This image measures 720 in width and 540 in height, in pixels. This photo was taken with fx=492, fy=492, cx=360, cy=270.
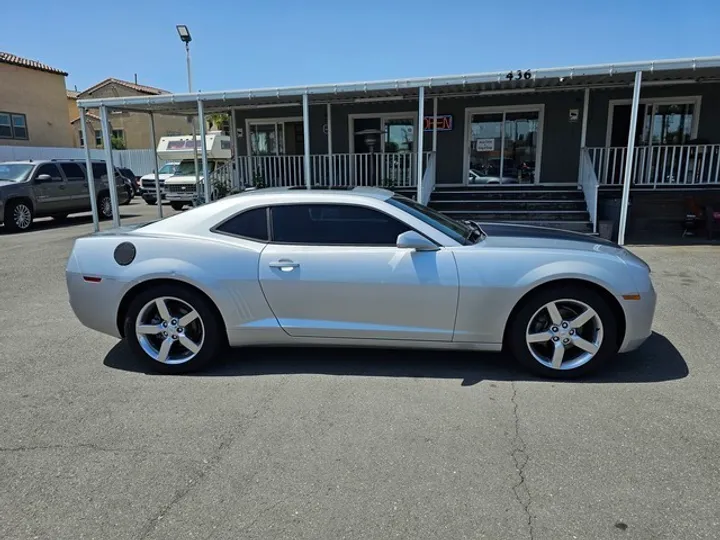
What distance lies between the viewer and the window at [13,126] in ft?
82.4

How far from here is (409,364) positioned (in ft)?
13.4

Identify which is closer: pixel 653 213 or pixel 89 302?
pixel 89 302

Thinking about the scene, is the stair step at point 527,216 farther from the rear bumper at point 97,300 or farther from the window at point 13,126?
the window at point 13,126

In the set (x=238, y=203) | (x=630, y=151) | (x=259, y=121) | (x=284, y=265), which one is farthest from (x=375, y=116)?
(x=284, y=265)

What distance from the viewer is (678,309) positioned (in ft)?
18.2

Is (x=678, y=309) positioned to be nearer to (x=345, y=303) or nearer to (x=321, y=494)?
(x=345, y=303)

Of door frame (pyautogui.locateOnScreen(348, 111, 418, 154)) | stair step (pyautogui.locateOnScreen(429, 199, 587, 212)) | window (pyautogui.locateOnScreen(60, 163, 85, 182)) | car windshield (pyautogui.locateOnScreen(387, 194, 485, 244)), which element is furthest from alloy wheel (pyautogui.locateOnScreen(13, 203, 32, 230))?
car windshield (pyautogui.locateOnScreen(387, 194, 485, 244))

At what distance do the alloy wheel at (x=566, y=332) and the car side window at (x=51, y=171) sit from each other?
14625 mm

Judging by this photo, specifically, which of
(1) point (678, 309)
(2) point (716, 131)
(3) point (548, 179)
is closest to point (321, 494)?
(1) point (678, 309)

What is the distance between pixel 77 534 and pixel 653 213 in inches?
506

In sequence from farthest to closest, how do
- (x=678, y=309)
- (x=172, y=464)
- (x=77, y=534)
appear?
(x=678, y=309)
(x=172, y=464)
(x=77, y=534)

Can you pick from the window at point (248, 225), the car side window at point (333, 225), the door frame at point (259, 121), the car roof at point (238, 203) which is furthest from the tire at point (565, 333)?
the door frame at point (259, 121)

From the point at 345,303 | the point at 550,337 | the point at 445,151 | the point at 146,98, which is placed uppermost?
the point at 146,98

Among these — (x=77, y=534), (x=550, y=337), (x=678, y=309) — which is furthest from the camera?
(x=678, y=309)
